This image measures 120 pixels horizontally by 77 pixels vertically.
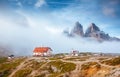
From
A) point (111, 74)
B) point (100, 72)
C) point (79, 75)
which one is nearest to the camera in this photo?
point (111, 74)

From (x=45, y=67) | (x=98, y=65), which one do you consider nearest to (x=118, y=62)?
(x=98, y=65)

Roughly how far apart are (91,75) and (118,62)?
911 inches

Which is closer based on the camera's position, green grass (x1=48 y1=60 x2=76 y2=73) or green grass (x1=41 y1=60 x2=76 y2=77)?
green grass (x1=41 y1=60 x2=76 y2=77)

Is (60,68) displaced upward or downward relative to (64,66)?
downward

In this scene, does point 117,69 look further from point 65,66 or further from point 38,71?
point 38,71

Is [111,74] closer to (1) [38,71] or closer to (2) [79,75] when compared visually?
(2) [79,75]

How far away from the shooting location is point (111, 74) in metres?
131

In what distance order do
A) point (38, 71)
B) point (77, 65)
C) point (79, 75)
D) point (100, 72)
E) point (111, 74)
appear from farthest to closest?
point (38, 71) < point (77, 65) < point (79, 75) < point (100, 72) < point (111, 74)

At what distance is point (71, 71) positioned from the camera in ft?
550

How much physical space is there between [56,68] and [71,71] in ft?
75.0

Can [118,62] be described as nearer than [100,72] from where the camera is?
No

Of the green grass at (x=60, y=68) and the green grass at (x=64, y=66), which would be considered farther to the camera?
the green grass at (x=64, y=66)

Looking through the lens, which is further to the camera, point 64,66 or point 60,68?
point 64,66

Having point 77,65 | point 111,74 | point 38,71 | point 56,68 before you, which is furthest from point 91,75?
point 38,71
